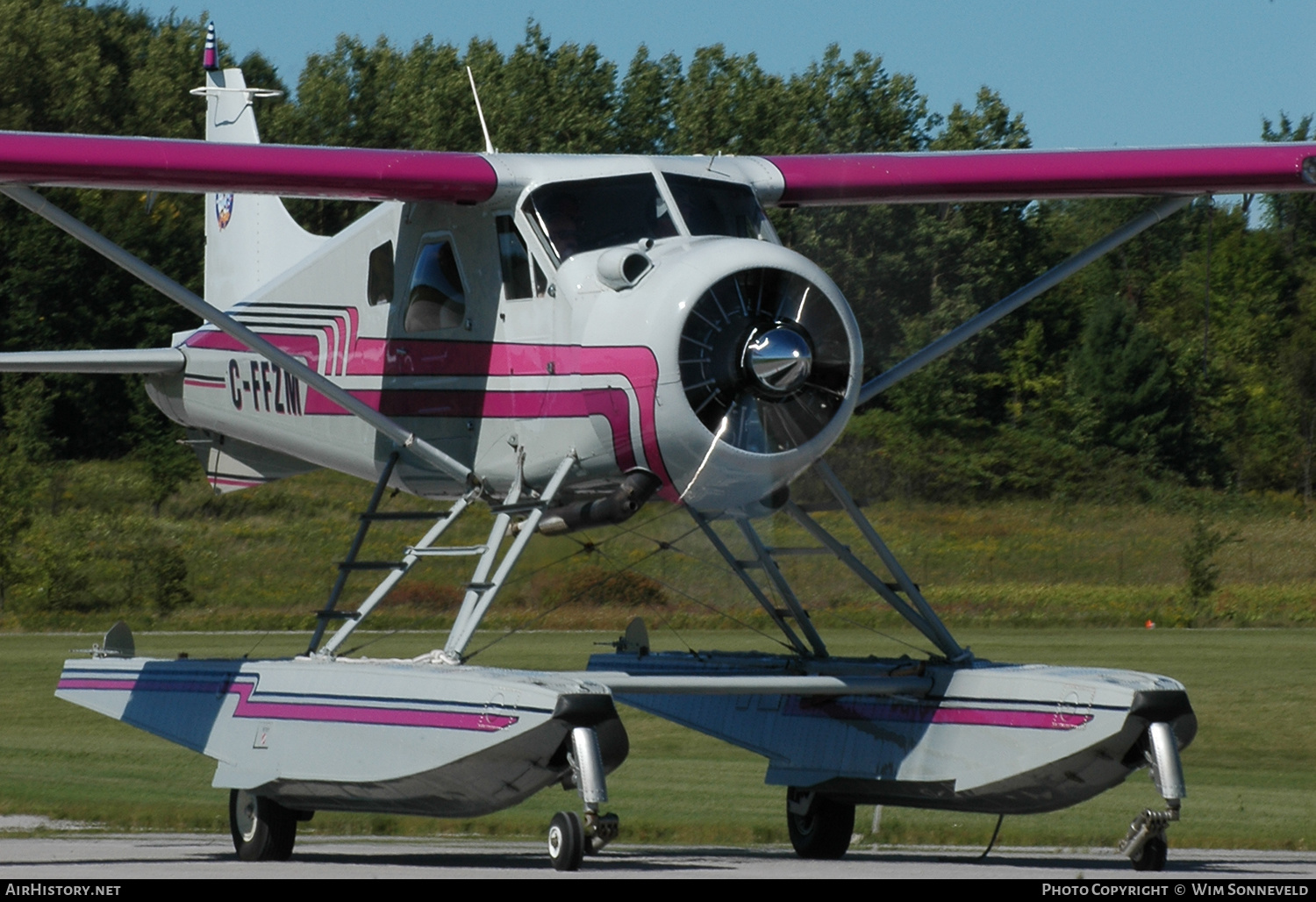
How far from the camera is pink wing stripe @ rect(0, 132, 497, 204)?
10156 mm

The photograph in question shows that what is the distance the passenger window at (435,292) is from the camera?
11102mm

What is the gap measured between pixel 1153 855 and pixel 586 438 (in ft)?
12.4

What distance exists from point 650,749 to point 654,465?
11.6 m

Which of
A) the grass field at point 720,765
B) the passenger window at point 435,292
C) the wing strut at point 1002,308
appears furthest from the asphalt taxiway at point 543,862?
the passenger window at point 435,292

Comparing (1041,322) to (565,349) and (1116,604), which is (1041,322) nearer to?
(1116,604)

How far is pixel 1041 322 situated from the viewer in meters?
40.4

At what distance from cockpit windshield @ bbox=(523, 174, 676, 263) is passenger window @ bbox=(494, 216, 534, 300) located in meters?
0.21

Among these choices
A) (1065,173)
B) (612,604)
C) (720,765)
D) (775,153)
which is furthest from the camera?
(775,153)

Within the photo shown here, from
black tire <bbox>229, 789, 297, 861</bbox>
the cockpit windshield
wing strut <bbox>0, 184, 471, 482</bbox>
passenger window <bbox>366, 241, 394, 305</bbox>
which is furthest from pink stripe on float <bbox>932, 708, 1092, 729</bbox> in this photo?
passenger window <bbox>366, 241, 394, 305</bbox>

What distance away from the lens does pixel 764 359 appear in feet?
30.1

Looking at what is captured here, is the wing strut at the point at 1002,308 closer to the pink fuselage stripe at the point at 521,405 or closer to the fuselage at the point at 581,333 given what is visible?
the fuselage at the point at 581,333

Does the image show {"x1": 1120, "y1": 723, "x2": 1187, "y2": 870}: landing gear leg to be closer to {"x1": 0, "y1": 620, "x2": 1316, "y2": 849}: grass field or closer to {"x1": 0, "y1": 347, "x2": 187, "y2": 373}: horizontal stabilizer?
{"x1": 0, "y1": 620, "x2": 1316, "y2": 849}: grass field

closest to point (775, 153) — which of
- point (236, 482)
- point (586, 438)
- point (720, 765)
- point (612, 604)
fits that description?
point (612, 604)

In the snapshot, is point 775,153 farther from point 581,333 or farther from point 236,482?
point 581,333
